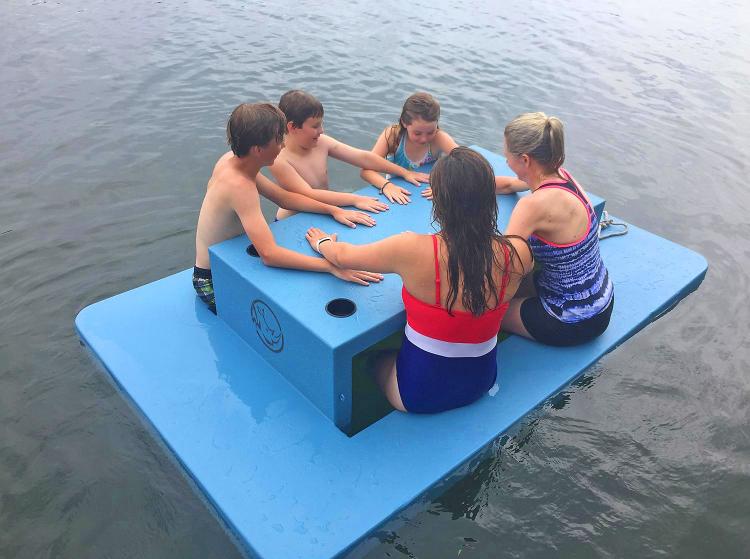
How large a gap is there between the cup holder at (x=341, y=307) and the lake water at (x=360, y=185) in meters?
1.11

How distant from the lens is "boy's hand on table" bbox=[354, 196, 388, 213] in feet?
13.2

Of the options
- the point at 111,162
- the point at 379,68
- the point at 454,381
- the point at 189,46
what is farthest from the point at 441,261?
the point at 189,46

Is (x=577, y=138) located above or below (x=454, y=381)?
below

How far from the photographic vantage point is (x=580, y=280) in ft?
11.3

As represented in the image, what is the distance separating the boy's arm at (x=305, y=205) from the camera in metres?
3.84

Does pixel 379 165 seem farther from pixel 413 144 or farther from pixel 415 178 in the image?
pixel 413 144

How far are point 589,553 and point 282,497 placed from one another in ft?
5.33

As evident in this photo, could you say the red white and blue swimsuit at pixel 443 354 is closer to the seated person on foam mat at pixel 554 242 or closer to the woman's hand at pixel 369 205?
the seated person on foam mat at pixel 554 242

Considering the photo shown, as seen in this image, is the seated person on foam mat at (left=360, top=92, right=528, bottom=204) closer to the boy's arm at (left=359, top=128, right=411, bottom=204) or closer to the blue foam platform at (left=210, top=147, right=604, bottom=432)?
the boy's arm at (left=359, top=128, right=411, bottom=204)

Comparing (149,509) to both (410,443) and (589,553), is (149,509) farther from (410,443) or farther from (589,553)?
(589,553)

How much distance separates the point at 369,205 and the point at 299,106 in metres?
0.84

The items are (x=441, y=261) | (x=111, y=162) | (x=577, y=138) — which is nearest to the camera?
(x=441, y=261)

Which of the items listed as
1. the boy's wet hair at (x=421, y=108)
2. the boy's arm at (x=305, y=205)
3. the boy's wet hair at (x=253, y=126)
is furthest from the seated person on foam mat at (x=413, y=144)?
the boy's wet hair at (x=253, y=126)

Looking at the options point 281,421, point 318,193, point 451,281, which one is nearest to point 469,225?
point 451,281
